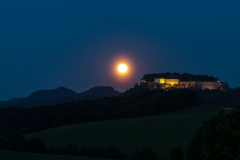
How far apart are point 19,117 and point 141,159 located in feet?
179

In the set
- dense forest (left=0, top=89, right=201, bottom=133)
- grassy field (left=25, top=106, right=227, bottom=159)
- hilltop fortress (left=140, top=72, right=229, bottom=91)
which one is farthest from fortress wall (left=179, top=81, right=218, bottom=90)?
grassy field (left=25, top=106, right=227, bottom=159)

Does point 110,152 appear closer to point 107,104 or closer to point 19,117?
point 19,117

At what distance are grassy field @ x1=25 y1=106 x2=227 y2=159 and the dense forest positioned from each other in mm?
11796

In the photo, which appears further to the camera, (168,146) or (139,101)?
(139,101)

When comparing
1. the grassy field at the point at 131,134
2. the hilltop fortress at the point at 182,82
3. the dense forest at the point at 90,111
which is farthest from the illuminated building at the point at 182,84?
the grassy field at the point at 131,134

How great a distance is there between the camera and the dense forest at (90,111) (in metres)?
91.1

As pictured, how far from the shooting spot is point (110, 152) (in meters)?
42.6

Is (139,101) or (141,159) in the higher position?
(139,101)

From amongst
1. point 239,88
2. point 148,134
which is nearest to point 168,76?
point 239,88

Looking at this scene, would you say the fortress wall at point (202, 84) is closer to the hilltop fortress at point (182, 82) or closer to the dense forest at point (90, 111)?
the hilltop fortress at point (182, 82)

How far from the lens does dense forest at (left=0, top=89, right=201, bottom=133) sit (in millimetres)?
91075

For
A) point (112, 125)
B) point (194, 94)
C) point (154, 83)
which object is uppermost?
point (154, 83)

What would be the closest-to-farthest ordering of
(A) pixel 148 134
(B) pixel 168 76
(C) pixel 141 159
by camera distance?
(C) pixel 141 159
(A) pixel 148 134
(B) pixel 168 76

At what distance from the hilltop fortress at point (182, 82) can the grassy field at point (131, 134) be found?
8793 centimetres
